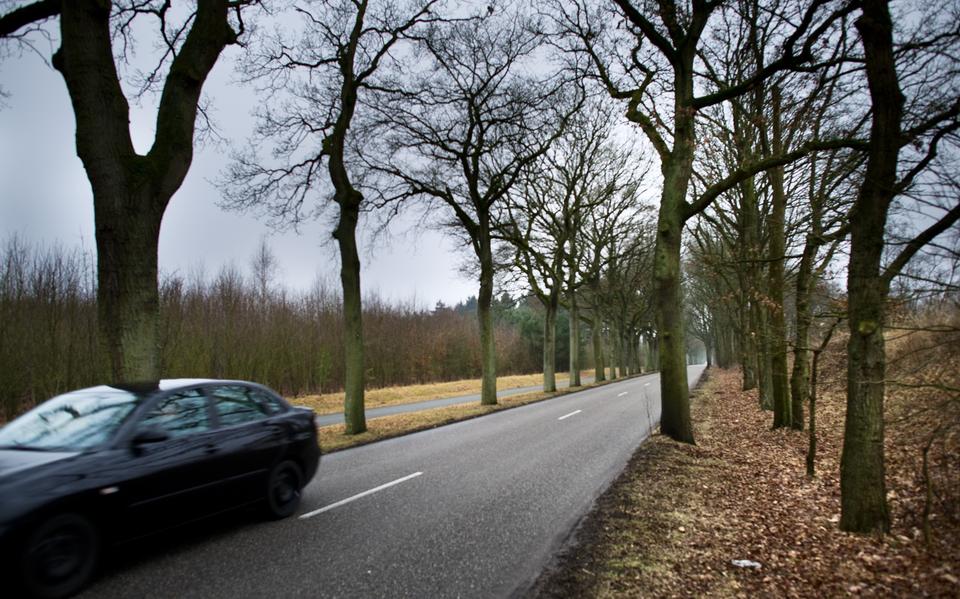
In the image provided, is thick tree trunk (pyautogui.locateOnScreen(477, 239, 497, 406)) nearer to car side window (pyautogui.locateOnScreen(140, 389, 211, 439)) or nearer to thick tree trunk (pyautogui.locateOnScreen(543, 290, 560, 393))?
thick tree trunk (pyautogui.locateOnScreen(543, 290, 560, 393))

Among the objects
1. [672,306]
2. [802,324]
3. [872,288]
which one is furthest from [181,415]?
[802,324]

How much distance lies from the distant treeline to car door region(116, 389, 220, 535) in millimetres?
2877

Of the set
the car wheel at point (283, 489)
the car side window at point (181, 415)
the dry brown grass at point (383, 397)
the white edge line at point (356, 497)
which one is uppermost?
the car side window at point (181, 415)

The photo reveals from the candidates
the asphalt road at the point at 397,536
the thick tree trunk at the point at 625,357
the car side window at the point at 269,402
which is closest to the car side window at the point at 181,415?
the car side window at the point at 269,402

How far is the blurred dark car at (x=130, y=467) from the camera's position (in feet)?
12.7

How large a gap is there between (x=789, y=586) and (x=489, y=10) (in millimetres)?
14683

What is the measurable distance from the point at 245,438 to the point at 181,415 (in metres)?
0.74

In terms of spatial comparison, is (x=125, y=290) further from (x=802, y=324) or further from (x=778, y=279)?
(x=778, y=279)

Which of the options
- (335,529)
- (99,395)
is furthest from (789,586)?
(99,395)

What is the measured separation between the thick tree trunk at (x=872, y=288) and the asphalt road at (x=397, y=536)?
2.83 metres

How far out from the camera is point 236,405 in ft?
19.7

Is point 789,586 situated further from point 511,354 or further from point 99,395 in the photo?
point 511,354

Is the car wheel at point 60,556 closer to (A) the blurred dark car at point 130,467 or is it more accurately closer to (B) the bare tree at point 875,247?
(A) the blurred dark car at point 130,467

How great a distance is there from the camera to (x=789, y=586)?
416cm
